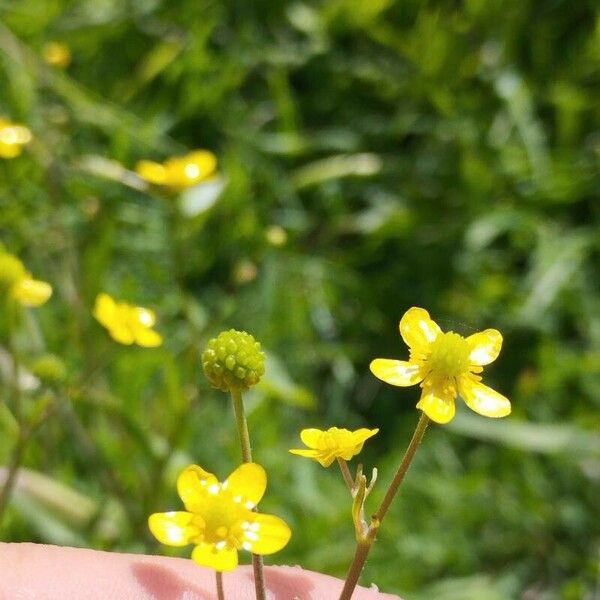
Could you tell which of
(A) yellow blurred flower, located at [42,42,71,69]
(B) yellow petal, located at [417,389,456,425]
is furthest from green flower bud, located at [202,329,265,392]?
(A) yellow blurred flower, located at [42,42,71,69]

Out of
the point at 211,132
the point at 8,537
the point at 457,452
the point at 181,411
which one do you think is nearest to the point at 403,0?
the point at 211,132

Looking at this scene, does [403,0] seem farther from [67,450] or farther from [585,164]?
[67,450]

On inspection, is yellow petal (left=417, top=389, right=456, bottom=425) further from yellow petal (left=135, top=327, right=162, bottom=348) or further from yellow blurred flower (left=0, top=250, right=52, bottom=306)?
yellow blurred flower (left=0, top=250, right=52, bottom=306)

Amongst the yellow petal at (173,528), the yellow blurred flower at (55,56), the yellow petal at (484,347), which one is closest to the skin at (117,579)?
the yellow petal at (173,528)

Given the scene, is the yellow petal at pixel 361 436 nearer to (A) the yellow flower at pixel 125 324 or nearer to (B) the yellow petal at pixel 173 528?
(B) the yellow petal at pixel 173 528

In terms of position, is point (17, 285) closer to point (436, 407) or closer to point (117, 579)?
point (117, 579)
